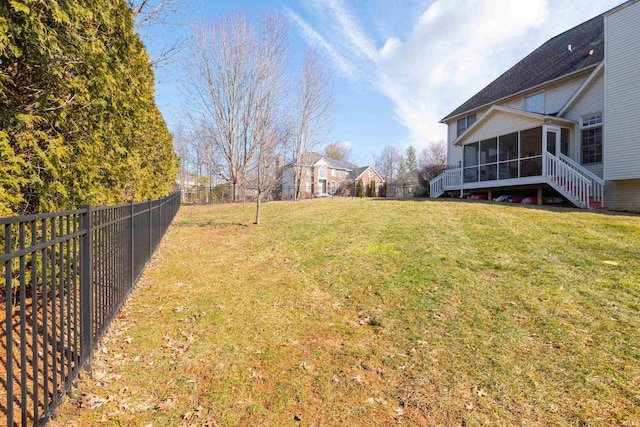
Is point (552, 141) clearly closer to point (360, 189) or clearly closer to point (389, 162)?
point (360, 189)

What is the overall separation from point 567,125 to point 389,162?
4824 cm

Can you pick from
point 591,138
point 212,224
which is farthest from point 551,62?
point 212,224

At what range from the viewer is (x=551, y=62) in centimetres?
1730

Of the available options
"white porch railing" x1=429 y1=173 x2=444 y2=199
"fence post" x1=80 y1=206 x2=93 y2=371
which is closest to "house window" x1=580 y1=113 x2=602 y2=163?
"white porch railing" x1=429 y1=173 x2=444 y2=199

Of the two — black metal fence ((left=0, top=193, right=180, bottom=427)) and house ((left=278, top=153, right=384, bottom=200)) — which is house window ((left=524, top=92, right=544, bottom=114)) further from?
house ((left=278, top=153, right=384, bottom=200))

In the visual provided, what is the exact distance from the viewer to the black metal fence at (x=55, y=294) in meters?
1.82

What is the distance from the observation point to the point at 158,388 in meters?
2.87

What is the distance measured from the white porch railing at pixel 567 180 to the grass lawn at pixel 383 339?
6280 millimetres

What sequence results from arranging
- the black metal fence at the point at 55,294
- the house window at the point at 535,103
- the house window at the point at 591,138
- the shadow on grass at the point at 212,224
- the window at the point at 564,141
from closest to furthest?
the black metal fence at the point at 55,294 < the shadow on grass at the point at 212,224 < the house window at the point at 591,138 < the window at the point at 564,141 < the house window at the point at 535,103

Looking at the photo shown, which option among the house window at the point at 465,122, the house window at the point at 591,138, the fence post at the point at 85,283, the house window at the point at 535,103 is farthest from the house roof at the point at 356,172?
the fence post at the point at 85,283

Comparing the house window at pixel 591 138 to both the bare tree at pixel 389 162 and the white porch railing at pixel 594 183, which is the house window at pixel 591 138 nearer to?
the white porch railing at pixel 594 183

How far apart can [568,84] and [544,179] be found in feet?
18.5

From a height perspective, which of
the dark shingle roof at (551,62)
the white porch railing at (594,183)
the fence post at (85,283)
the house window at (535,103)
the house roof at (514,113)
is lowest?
the fence post at (85,283)

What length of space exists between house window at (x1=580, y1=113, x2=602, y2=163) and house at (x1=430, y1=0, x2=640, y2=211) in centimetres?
4
